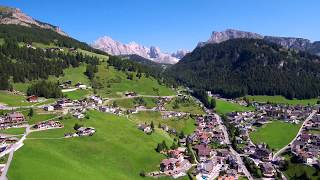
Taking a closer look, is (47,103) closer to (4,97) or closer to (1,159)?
(4,97)

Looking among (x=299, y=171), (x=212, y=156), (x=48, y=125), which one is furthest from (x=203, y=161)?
(x=48, y=125)

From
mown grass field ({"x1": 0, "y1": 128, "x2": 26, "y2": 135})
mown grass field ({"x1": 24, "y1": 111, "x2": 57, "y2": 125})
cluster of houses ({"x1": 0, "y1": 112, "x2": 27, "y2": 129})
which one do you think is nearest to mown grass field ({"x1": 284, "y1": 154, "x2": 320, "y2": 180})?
mown grass field ({"x1": 24, "y1": 111, "x2": 57, "y2": 125})

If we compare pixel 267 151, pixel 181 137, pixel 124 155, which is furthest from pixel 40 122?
pixel 267 151

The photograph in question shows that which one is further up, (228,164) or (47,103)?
(47,103)

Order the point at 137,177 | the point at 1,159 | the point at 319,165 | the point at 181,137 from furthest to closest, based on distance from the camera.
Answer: the point at 181,137 < the point at 319,165 < the point at 137,177 < the point at 1,159

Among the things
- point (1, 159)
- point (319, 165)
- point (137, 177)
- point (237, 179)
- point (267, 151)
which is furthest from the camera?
point (267, 151)

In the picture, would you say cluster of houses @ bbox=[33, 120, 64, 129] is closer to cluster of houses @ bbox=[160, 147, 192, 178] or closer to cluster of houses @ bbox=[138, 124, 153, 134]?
cluster of houses @ bbox=[138, 124, 153, 134]
